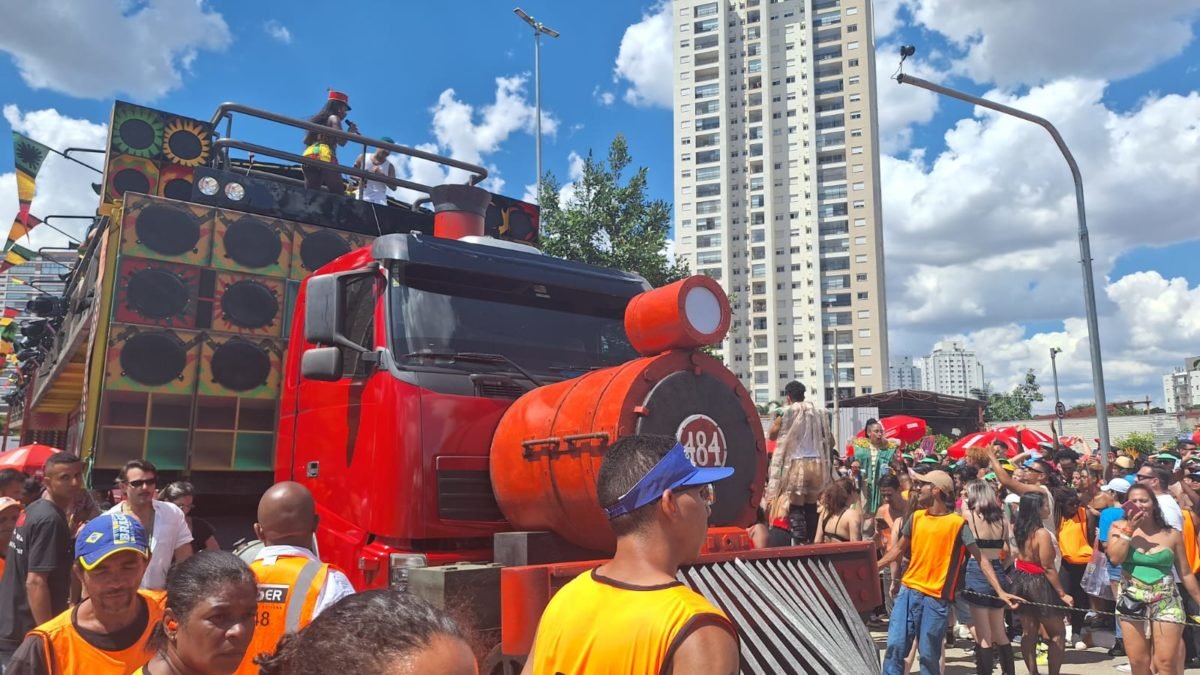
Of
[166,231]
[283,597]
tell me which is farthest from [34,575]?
[166,231]

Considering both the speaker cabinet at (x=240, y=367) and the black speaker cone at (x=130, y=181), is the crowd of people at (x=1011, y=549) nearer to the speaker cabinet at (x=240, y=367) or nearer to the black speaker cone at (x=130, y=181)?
the speaker cabinet at (x=240, y=367)

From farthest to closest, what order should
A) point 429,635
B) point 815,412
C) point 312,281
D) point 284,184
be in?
point 815,412 < point 284,184 < point 312,281 < point 429,635

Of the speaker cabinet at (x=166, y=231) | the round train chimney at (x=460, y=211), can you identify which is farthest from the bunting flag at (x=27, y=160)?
the round train chimney at (x=460, y=211)

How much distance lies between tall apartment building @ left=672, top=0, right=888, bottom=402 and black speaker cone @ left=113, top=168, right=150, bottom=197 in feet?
293

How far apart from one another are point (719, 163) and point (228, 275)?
99.4m

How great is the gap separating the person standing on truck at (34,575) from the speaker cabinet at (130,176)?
3289 mm

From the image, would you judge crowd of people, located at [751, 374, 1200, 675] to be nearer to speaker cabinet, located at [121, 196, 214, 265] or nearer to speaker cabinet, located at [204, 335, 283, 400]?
speaker cabinet, located at [204, 335, 283, 400]

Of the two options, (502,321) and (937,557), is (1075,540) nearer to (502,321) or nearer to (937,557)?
(937,557)

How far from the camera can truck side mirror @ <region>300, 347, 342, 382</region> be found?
4578 mm

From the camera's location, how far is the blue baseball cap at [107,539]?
2936 millimetres

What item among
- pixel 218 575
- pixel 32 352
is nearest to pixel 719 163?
pixel 32 352

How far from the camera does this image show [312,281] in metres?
4.73

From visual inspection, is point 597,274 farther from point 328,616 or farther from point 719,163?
point 719,163

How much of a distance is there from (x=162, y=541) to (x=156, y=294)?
1950 mm
